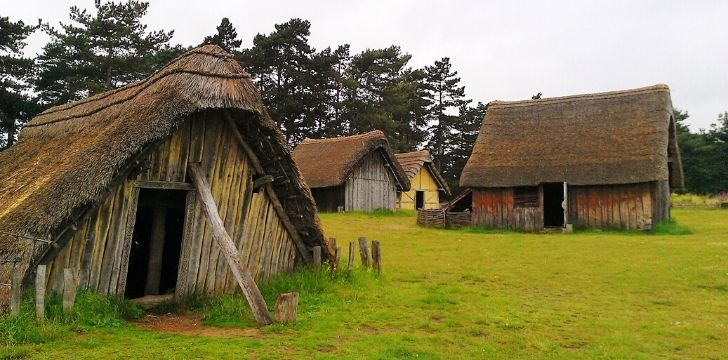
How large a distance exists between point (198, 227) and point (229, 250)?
135cm

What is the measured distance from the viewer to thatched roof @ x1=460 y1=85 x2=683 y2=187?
22844mm

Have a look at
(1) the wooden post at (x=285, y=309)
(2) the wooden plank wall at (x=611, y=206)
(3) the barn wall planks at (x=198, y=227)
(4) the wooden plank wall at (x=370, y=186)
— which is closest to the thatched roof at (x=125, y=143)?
(3) the barn wall planks at (x=198, y=227)

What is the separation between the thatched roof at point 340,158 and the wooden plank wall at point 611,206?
38.9 ft

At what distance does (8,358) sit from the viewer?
19.9 ft

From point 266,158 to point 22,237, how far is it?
4190mm

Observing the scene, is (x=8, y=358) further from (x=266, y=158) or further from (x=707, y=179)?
(x=707, y=179)

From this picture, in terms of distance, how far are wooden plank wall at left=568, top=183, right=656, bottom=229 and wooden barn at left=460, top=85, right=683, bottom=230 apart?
0.12 feet

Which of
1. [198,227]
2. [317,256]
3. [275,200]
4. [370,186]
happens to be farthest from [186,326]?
[370,186]

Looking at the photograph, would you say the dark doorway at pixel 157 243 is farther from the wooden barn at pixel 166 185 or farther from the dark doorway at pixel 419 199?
the dark doorway at pixel 419 199

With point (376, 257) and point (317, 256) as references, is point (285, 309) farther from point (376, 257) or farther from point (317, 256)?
point (376, 257)

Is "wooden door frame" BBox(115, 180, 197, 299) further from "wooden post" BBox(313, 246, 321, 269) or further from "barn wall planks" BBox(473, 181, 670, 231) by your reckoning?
"barn wall planks" BBox(473, 181, 670, 231)

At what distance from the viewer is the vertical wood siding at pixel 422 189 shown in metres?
40.0

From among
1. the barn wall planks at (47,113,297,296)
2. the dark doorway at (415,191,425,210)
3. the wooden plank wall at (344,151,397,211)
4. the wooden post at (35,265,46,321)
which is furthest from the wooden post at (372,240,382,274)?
the dark doorway at (415,191,425,210)

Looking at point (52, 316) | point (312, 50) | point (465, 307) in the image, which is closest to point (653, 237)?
point (465, 307)
